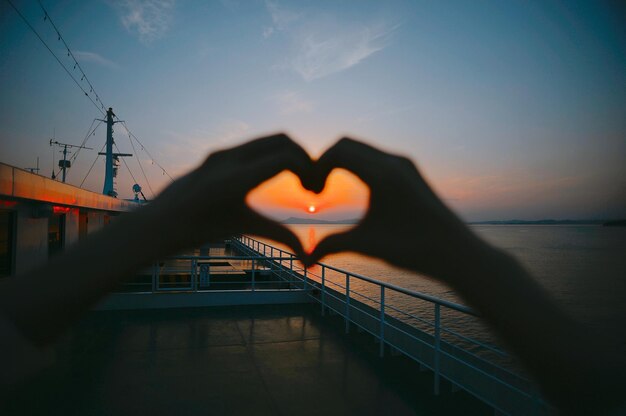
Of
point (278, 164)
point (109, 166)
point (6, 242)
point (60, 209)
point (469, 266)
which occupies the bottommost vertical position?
point (6, 242)

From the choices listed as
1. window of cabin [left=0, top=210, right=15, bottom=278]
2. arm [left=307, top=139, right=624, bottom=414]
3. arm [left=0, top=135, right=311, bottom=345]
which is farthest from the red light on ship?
arm [left=307, top=139, right=624, bottom=414]

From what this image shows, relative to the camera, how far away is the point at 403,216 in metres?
0.53

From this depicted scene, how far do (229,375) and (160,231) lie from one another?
18.8 ft

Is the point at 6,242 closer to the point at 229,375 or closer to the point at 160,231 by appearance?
the point at 229,375

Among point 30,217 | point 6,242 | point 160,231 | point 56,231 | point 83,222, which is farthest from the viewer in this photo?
point 83,222

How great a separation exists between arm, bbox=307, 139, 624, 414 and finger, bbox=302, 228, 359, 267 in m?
0.01

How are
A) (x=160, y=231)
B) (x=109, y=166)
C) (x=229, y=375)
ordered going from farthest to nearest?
(x=109, y=166) → (x=229, y=375) → (x=160, y=231)

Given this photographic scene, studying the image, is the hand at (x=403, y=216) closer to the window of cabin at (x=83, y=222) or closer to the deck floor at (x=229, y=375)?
the deck floor at (x=229, y=375)

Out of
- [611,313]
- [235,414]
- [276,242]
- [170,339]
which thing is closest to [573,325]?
[276,242]

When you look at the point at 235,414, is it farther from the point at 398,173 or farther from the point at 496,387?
the point at 398,173

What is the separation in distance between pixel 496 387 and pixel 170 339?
225 inches

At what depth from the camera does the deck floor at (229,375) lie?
455 centimetres

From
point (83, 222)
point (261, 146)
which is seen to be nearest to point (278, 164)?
point (261, 146)

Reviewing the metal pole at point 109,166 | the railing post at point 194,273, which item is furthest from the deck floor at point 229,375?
the metal pole at point 109,166
